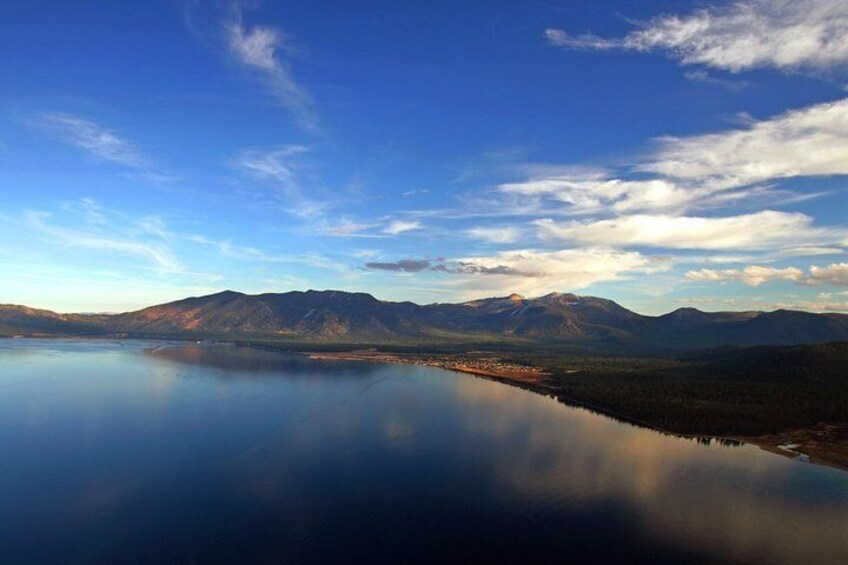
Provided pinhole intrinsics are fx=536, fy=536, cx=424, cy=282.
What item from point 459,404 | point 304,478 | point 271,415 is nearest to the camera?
point 304,478

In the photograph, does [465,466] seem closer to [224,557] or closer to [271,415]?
[224,557]

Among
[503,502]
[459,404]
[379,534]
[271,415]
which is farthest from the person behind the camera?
[459,404]

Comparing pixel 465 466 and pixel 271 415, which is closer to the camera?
pixel 465 466

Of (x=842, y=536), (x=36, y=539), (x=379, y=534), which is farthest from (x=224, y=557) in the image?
(x=842, y=536)

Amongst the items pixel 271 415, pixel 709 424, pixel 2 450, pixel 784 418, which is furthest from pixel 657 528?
pixel 2 450

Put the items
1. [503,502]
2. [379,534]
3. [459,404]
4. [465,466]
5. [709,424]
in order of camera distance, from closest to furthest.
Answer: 1. [379,534]
2. [503,502]
3. [465,466]
4. [709,424]
5. [459,404]

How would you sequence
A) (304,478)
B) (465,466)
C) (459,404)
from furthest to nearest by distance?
(459,404), (465,466), (304,478)

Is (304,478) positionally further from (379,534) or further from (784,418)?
(784,418)
